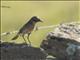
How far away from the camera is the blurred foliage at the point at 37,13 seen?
2.91m

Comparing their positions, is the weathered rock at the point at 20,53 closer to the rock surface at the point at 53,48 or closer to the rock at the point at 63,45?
the rock surface at the point at 53,48

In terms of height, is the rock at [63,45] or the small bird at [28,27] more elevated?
the small bird at [28,27]

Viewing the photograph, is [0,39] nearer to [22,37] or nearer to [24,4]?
[22,37]

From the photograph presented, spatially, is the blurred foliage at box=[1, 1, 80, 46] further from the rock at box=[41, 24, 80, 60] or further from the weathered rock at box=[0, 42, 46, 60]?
the weathered rock at box=[0, 42, 46, 60]

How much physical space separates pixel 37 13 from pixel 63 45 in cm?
101

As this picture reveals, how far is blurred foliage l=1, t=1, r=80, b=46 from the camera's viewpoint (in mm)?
2910

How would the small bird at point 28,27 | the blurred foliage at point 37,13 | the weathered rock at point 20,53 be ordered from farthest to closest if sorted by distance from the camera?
the blurred foliage at point 37,13 < the small bird at point 28,27 < the weathered rock at point 20,53

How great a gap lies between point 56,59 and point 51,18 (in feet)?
3.52

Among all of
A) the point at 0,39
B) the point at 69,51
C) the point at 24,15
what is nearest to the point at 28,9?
the point at 24,15

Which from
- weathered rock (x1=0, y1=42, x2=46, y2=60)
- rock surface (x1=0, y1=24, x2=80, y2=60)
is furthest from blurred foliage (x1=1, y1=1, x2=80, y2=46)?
weathered rock (x1=0, y1=42, x2=46, y2=60)

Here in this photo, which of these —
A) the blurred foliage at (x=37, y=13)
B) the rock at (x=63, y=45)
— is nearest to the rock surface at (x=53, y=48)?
the rock at (x=63, y=45)

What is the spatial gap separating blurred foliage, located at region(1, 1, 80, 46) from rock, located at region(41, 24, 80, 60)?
46 centimetres

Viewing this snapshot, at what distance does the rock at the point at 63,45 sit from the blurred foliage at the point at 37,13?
46 cm

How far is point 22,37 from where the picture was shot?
216 cm
